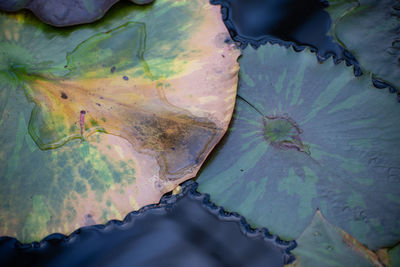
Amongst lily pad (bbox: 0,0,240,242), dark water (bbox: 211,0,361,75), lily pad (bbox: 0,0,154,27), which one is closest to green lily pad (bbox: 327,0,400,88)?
dark water (bbox: 211,0,361,75)

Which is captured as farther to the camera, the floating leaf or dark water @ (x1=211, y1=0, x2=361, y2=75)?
dark water @ (x1=211, y1=0, x2=361, y2=75)

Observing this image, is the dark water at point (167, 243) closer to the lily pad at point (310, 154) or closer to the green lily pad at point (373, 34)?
the lily pad at point (310, 154)

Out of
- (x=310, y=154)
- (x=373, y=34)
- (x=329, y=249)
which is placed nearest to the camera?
(x=329, y=249)

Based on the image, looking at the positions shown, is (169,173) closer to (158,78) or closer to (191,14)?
(158,78)

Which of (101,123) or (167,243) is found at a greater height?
(101,123)


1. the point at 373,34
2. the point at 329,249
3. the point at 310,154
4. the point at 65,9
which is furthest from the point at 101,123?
the point at 373,34

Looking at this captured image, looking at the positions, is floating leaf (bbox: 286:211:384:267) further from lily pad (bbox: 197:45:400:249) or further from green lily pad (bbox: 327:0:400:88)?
green lily pad (bbox: 327:0:400:88)

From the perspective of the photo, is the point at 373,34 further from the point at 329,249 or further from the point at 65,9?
the point at 65,9
